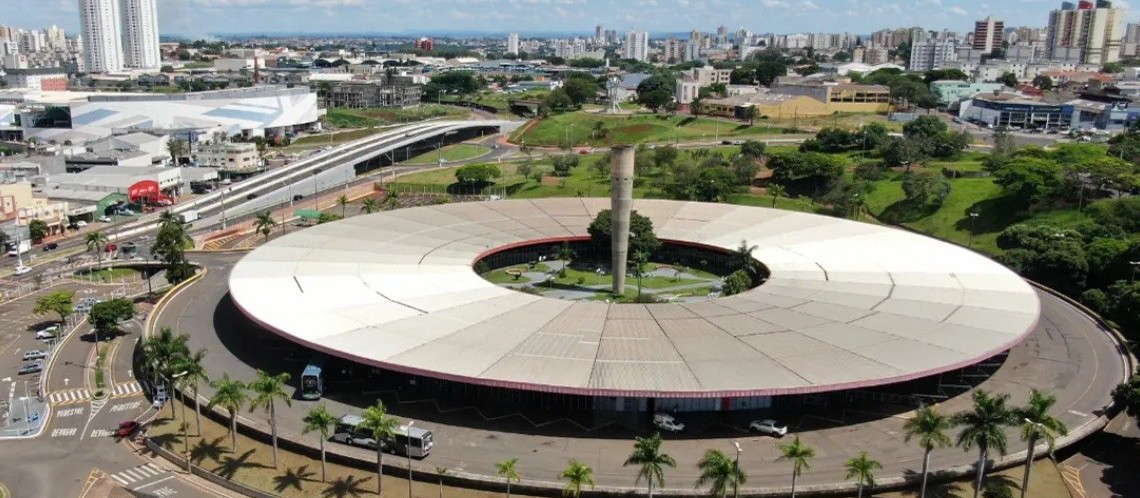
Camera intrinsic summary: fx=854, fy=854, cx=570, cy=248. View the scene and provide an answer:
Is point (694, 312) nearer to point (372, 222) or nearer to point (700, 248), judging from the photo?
point (700, 248)

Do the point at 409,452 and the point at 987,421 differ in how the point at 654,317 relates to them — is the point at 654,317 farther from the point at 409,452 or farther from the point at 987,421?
the point at 987,421

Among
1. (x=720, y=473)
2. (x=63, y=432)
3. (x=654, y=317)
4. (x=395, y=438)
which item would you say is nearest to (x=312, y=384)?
(x=395, y=438)

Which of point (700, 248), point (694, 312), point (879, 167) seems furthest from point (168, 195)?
point (879, 167)

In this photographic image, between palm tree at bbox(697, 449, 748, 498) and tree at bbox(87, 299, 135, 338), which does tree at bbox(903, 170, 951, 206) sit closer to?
palm tree at bbox(697, 449, 748, 498)

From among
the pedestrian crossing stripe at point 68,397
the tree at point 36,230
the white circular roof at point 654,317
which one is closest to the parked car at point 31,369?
the pedestrian crossing stripe at point 68,397

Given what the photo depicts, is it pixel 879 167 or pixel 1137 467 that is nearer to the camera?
pixel 1137 467

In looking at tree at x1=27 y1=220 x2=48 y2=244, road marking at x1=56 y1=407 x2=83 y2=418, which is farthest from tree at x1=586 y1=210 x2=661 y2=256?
tree at x1=27 y1=220 x2=48 y2=244
